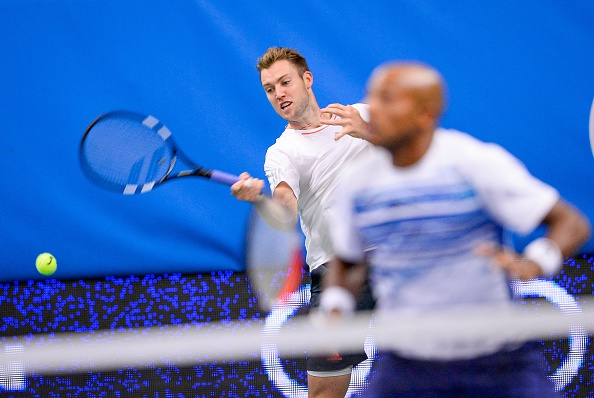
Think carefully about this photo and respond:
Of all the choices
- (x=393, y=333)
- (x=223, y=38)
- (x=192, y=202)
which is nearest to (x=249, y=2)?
(x=223, y=38)

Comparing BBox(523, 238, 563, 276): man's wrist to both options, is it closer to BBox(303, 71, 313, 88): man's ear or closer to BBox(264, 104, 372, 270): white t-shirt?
BBox(264, 104, 372, 270): white t-shirt

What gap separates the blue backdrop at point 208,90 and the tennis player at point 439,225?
1751 millimetres

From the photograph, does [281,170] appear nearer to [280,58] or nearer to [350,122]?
[350,122]

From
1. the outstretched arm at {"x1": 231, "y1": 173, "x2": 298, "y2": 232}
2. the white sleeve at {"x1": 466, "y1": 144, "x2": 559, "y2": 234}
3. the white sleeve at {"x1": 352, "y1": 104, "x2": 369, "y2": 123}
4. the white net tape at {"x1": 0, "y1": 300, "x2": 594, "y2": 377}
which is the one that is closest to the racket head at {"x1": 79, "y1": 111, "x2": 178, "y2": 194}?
the outstretched arm at {"x1": 231, "y1": 173, "x2": 298, "y2": 232}

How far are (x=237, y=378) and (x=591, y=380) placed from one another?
1493 mm

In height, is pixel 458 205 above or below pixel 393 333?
above

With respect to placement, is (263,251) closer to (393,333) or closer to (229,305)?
(229,305)

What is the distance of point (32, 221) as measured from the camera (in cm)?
378

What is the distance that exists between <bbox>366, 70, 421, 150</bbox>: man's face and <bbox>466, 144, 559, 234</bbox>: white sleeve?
0.53 feet

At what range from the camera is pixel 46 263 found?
12.3ft

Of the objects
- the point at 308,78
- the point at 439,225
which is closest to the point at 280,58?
the point at 308,78

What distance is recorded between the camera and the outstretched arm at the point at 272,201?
106 inches

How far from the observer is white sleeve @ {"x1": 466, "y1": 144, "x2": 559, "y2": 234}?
1791mm

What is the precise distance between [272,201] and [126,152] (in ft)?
2.15
